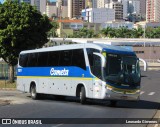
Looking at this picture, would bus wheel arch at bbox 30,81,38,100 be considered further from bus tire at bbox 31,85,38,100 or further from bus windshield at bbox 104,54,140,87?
bus windshield at bbox 104,54,140,87

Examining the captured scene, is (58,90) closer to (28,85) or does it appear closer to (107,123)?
(28,85)

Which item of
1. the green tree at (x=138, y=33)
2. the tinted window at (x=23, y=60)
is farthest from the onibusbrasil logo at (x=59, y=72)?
the green tree at (x=138, y=33)

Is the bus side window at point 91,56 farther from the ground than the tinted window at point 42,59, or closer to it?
farther from the ground

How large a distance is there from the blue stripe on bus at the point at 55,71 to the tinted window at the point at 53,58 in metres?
0.30

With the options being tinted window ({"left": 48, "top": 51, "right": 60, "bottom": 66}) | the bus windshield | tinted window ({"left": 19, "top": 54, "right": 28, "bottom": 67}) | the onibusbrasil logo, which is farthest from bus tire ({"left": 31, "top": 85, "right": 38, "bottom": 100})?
the bus windshield

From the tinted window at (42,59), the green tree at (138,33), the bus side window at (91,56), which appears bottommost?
the green tree at (138,33)

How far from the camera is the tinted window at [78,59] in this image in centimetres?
2255

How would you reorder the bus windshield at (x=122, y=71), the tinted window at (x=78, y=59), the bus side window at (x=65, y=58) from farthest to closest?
the bus side window at (x=65, y=58)
the tinted window at (x=78, y=59)
the bus windshield at (x=122, y=71)

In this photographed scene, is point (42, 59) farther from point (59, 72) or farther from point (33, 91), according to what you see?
point (59, 72)

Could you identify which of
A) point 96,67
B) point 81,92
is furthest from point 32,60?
point 96,67

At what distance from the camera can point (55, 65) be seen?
25.2 meters

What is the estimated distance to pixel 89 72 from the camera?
21.8 meters

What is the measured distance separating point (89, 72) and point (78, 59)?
1438mm

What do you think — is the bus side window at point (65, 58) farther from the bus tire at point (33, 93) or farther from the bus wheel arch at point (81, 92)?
the bus tire at point (33, 93)
